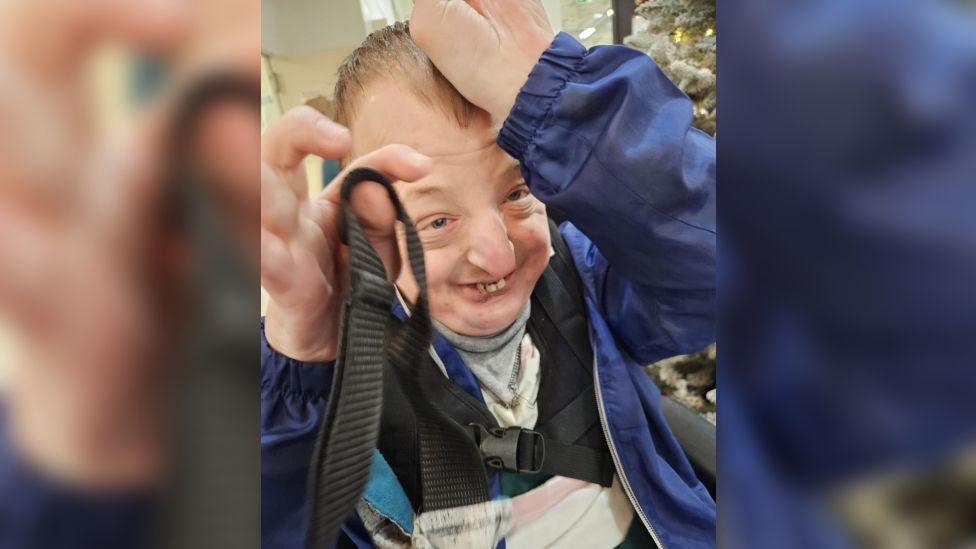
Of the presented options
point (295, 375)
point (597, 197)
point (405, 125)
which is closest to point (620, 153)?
point (597, 197)

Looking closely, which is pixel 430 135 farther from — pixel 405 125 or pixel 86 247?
pixel 86 247

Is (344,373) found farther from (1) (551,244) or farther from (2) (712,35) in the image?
(2) (712,35)

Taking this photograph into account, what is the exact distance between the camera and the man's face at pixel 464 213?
0.40 m

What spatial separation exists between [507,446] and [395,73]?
0.27 meters

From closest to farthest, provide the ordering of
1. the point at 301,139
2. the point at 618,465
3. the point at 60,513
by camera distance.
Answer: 1. the point at 60,513
2. the point at 301,139
3. the point at 618,465

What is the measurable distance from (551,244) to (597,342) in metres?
0.08

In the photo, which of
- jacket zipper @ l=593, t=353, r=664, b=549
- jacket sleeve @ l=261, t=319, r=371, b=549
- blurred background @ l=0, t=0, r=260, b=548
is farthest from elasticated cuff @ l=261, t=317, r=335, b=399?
jacket zipper @ l=593, t=353, r=664, b=549

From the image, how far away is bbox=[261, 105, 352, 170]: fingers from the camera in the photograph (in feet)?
1.15

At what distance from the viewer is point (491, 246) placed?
429 millimetres

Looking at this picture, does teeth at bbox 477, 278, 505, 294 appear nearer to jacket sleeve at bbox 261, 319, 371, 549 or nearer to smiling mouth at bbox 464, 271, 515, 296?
smiling mouth at bbox 464, 271, 515, 296

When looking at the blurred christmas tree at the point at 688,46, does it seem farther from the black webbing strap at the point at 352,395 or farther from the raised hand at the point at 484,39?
the black webbing strap at the point at 352,395

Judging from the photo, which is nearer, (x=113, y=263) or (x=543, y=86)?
(x=113, y=263)

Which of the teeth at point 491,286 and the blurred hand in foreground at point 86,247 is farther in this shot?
the teeth at point 491,286

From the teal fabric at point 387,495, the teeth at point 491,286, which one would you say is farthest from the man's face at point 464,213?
the teal fabric at point 387,495
